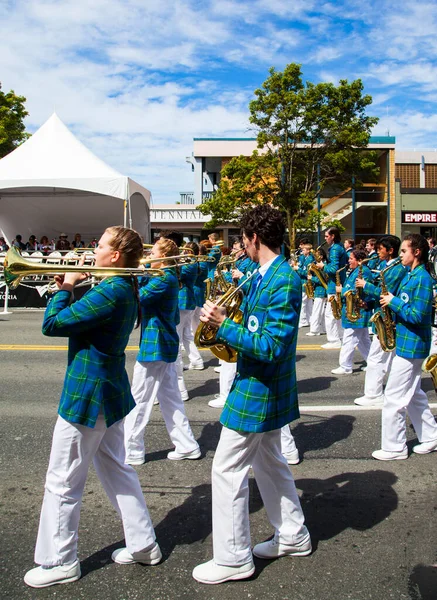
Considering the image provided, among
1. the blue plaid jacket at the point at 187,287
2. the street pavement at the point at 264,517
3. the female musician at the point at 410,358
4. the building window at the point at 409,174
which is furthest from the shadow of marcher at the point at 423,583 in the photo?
the building window at the point at 409,174

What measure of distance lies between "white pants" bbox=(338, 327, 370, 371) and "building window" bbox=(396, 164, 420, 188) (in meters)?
31.1

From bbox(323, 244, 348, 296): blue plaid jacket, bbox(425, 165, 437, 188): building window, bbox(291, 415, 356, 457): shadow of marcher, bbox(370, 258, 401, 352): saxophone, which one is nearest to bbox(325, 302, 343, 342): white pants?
bbox(323, 244, 348, 296): blue plaid jacket

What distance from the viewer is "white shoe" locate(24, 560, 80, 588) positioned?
9.71ft

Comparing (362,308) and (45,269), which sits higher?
(45,269)

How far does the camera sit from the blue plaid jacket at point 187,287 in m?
7.67

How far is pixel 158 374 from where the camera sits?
4734 mm

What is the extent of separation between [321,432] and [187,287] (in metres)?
3.17

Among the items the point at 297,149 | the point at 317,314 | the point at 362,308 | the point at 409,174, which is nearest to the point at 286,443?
the point at 362,308

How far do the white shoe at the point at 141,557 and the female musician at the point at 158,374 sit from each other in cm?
149

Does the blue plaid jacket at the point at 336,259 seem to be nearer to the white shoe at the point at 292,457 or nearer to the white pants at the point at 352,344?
the white pants at the point at 352,344

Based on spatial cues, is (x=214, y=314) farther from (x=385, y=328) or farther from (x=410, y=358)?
(x=385, y=328)

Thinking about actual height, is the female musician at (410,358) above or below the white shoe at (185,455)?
above

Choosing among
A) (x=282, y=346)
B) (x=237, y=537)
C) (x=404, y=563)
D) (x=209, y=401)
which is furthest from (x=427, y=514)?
(x=209, y=401)

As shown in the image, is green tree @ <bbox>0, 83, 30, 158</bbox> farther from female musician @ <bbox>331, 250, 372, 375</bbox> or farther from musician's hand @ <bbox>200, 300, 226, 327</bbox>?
musician's hand @ <bbox>200, 300, 226, 327</bbox>
